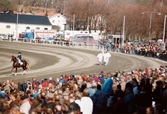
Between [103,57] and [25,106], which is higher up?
[103,57]

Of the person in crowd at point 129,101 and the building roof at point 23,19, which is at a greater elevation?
the building roof at point 23,19

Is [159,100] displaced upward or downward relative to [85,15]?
downward

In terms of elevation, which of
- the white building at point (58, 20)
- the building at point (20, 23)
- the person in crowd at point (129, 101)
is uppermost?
the white building at point (58, 20)

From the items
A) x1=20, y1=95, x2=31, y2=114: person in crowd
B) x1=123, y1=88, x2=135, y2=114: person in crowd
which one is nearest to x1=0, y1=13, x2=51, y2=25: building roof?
x1=123, y1=88, x2=135, y2=114: person in crowd

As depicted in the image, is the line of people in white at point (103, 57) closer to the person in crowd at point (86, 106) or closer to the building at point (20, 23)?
the person in crowd at point (86, 106)

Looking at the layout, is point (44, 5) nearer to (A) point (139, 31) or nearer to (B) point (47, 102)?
(A) point (139, 31)

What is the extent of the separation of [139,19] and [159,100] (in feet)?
247

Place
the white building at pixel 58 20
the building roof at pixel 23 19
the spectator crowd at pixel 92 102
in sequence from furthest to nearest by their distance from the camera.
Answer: the white building at pixel 58 20 < the building roof at pixel 23 19 < the spectator crowd at pixel 92 102

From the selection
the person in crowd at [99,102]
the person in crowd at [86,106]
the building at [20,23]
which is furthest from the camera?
the building at [20,23]

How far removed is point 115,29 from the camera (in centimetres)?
9100

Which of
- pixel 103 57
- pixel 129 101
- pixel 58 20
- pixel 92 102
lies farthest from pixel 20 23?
pixel 92 102

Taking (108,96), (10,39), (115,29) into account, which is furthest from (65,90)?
(115,29)

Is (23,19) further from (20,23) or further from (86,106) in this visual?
(86,106)

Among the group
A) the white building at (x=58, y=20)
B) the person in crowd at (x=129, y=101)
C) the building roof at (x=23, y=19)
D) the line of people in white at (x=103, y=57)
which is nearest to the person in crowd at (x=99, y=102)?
the person in crowd at (x=129, y=101)
